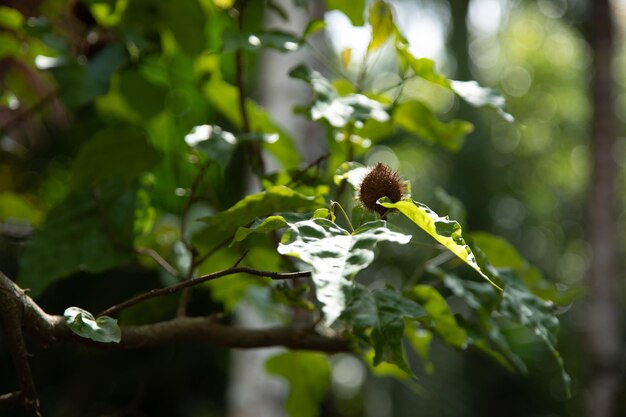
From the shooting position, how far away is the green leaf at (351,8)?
3.67ft

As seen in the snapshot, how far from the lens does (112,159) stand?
3.56ft

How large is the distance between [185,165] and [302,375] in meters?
0.45

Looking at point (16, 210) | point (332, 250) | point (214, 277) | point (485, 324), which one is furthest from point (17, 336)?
point (16, 210)

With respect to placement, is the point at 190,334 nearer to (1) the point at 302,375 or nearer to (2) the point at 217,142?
(2) the point at 217,142

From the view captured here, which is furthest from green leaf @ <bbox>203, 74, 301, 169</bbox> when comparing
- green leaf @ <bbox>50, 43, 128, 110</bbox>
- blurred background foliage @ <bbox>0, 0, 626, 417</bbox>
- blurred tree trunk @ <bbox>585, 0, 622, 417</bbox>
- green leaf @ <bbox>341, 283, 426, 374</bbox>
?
blurred tree trunk @ <bbox>585, 0, 622, 417</bbox>

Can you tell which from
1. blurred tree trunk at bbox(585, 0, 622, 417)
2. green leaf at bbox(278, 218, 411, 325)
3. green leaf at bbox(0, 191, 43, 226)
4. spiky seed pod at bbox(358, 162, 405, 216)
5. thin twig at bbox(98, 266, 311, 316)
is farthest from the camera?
blurred tree trunk at bbox(585, 0, 622, 417)

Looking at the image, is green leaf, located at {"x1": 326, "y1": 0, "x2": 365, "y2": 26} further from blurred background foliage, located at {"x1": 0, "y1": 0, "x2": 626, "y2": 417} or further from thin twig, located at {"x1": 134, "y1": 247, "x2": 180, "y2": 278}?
thin twig, located at {"x1": 134, "y1": 247, "x2": 180, "y2": 278}

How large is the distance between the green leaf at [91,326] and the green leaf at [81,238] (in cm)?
36

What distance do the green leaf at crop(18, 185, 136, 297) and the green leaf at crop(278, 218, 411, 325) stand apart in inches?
20.8

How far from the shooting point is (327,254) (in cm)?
58

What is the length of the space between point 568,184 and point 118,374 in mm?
8027

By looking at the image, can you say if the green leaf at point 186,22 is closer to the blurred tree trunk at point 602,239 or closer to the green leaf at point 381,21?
the green leaf at point 381,21

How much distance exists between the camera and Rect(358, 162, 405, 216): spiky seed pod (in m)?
0.76

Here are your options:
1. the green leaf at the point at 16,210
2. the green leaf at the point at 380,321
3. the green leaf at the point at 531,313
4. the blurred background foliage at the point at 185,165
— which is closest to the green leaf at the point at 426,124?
the blurred background foliage at the point at 185,165
